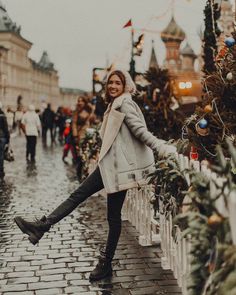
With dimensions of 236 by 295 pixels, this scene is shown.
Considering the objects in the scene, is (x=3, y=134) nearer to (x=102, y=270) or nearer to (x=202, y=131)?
(x=202, y=131)

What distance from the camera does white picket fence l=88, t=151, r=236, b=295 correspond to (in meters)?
3.28

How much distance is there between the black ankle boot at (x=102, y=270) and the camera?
5172 millimetres

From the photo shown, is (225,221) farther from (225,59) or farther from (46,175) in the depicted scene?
(46,175)

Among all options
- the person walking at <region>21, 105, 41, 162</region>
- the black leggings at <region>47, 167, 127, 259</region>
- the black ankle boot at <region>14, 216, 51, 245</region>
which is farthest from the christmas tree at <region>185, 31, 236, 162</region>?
the person walking at <region>21, 105, 41, 162</region>

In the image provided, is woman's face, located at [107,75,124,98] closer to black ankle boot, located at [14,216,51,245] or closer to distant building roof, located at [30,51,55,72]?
black ankle boot, located at [14,216,51,245]

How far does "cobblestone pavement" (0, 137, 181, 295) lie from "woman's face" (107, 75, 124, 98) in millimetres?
1631

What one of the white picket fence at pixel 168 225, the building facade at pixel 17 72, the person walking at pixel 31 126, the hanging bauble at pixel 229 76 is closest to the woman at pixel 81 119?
the person walking at pixel 31 126

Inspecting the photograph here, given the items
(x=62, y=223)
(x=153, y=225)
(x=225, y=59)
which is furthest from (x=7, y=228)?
(x=225, y=59)

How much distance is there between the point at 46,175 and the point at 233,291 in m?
11.4

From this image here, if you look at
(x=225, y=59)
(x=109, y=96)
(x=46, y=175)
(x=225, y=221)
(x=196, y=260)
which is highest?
(x=225, y=59)

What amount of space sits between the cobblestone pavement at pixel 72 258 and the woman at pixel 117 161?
0.89 ft

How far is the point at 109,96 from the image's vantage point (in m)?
5.50

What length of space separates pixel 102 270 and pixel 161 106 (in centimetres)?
889

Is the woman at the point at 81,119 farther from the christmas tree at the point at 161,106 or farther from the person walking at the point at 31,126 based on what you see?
the person walking at the point at 31,126
